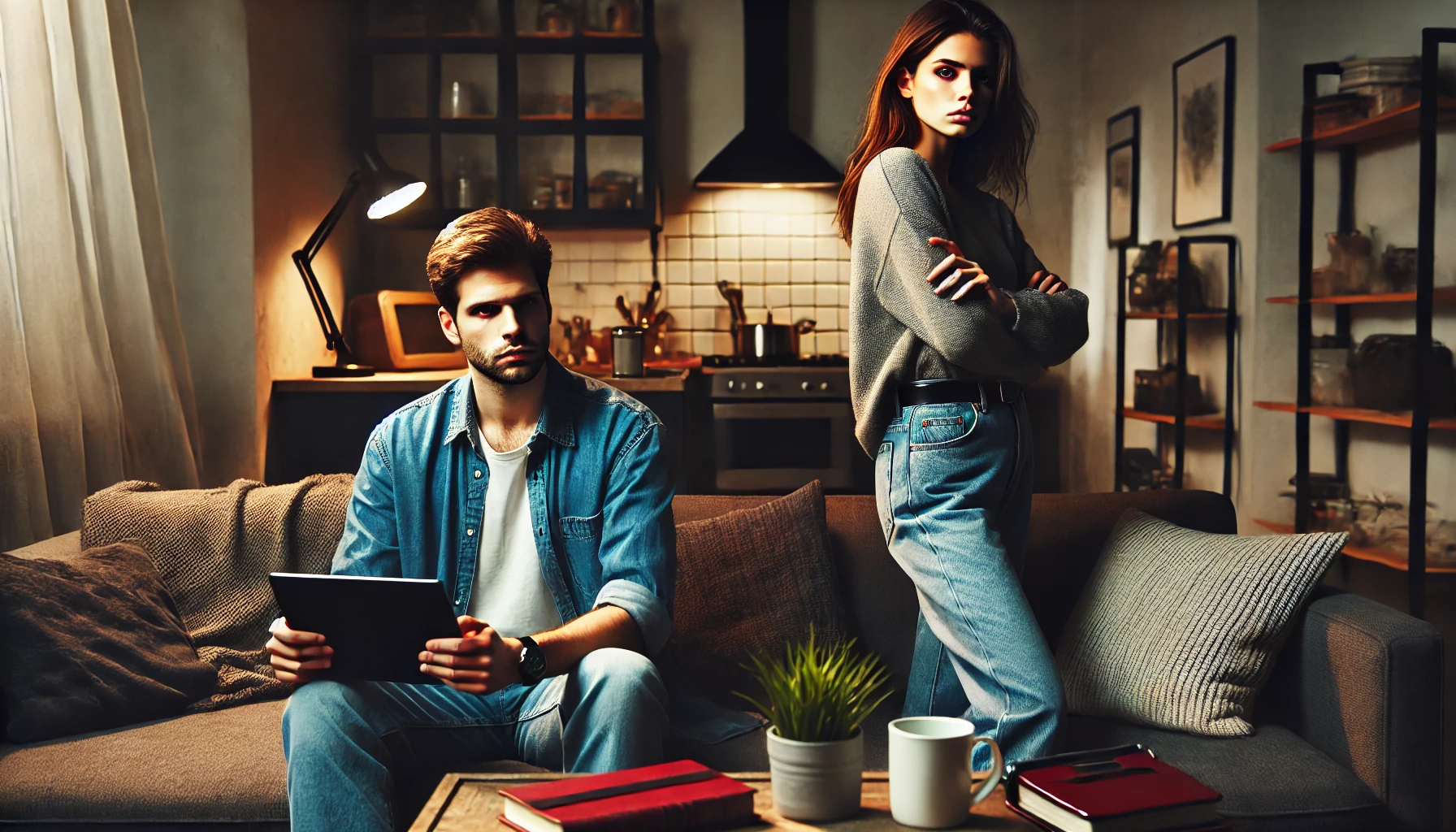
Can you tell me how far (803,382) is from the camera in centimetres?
447

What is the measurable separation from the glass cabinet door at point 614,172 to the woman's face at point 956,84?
303 cm

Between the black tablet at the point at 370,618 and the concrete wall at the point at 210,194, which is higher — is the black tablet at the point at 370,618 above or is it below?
below

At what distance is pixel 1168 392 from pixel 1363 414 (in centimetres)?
100

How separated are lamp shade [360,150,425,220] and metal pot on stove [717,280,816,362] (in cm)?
166

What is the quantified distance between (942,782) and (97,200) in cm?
261

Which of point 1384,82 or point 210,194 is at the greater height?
point 1384,82

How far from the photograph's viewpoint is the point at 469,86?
4605 millimetres

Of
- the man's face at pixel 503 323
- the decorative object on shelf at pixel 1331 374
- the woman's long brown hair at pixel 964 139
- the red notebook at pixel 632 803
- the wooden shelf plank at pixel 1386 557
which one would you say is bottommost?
the wooden shelf plank at pixel 1386 557

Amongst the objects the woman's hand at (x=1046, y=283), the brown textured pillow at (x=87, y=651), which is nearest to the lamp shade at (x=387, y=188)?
the brown textured pillow at (x=87, y=651)

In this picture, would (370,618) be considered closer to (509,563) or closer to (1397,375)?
(509,563)

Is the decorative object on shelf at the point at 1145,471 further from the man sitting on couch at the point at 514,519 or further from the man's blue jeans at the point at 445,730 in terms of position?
the man's blue jeans at the point at 445,730

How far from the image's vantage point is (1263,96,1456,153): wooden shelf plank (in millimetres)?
3092

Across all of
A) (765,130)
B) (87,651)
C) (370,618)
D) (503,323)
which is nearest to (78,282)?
(87,651)

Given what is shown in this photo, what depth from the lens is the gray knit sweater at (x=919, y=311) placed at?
5.35 ft
